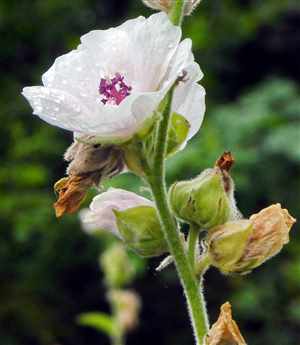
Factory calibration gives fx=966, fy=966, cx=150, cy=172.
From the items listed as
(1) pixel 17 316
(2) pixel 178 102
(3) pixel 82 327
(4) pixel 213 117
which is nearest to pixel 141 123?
(2) pixel 178 102

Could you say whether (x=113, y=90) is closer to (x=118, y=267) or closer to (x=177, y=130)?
(x=177, y=130)

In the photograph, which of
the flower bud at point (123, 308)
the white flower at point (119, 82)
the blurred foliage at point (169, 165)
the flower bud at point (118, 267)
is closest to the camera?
the white flower at point (119, 82)

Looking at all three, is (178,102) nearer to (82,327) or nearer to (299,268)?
(299,268)

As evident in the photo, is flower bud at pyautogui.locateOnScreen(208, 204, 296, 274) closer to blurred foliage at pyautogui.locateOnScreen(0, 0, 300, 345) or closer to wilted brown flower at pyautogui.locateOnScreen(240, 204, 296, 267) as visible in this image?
wilted brown flower at pyautogui.locateOnScreen(240, 204, 296, 267)

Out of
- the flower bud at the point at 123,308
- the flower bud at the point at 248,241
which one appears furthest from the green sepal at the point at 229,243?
the flower bud at the point at 123,308

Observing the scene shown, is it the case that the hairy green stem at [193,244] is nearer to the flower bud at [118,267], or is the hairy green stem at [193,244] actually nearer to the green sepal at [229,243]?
the green sepal at [229,243]
